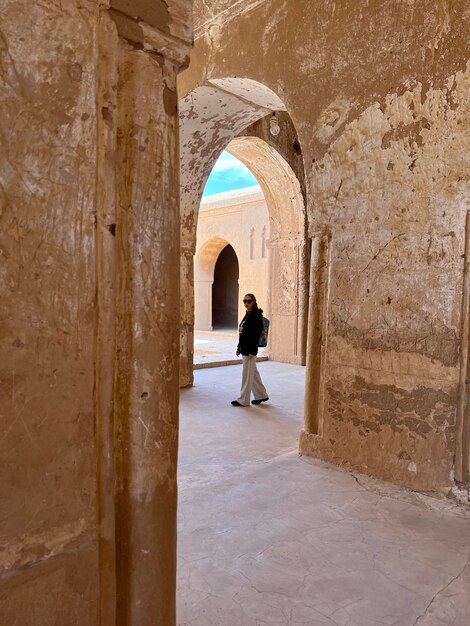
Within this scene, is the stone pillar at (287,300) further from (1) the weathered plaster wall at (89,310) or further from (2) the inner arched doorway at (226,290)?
(2) the inner arched doorway at (226,290)

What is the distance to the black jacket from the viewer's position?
235 inches

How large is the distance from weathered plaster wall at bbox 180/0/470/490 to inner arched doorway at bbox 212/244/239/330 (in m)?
19.5

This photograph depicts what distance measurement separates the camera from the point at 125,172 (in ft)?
4.78

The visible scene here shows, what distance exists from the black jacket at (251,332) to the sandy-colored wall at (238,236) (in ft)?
27.7

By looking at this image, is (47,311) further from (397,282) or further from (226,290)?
(226,290)

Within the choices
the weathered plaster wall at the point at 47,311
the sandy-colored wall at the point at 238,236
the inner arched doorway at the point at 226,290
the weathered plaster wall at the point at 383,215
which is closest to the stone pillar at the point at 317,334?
the weathered plaster wall at the point at 383,215

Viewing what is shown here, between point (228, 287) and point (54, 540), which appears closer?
point (54, 540)

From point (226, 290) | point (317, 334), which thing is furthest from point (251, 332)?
point (226, 290)

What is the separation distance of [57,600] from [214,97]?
5.67 m

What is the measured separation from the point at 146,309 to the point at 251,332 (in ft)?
14.8

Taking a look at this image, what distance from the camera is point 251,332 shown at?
600 cm

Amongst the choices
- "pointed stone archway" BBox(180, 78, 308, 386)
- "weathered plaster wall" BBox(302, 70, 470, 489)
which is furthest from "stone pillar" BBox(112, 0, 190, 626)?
"pointed stone archway" BBox(180, 78, 308, 386)

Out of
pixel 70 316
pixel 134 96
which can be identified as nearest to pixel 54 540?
pixel 70 316

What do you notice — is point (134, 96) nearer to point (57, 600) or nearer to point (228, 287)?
point (57, 600)
